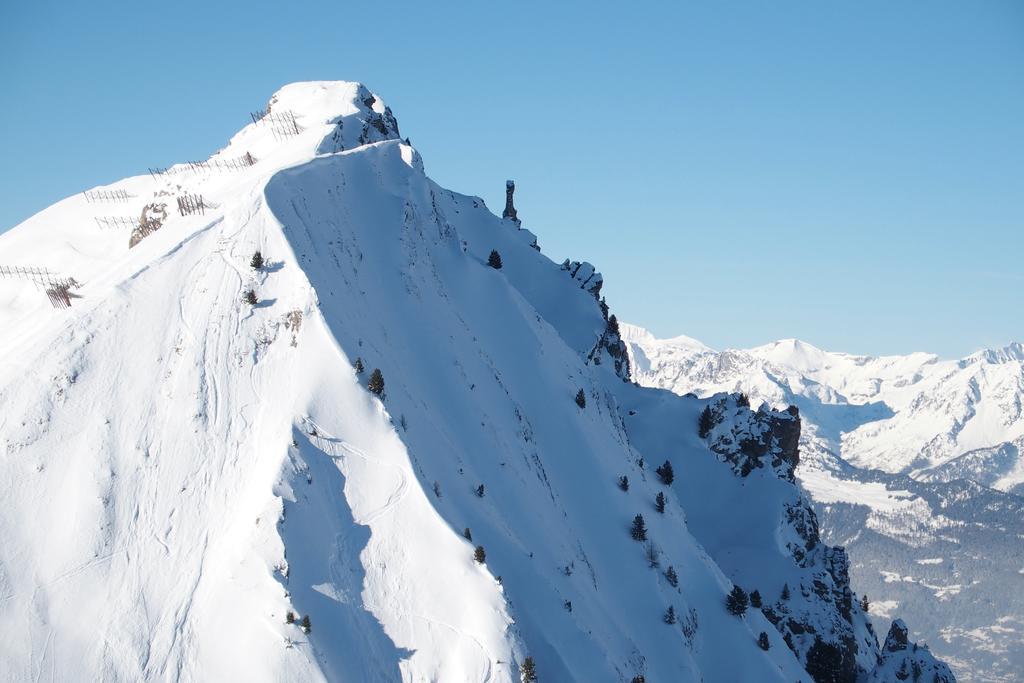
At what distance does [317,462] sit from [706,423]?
81.9 metres

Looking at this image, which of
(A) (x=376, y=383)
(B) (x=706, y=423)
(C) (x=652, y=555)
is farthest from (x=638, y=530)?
(B) (x=706, y=423)

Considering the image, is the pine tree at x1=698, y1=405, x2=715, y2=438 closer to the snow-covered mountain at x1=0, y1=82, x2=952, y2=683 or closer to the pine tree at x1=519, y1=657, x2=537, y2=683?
the snow-covered mountain at x1=0, y1=82, x2=952, y2=683

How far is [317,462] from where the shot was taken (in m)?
51.9

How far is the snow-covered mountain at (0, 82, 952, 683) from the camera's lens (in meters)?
46.0

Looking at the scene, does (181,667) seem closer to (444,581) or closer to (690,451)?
(444,581)

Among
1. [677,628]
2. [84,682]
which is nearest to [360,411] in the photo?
[84,682]

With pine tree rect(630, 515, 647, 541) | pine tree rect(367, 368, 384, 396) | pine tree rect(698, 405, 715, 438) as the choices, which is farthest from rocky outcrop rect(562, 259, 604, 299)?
pine tree rect(367, 368, 384, 396)

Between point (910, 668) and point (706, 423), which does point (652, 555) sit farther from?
point (706, 423)

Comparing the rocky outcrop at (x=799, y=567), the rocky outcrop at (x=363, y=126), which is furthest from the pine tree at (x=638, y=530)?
the rocky outcrop at (x=363, y=126)

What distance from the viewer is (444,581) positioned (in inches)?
1977

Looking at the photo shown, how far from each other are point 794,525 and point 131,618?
9346 centimetres

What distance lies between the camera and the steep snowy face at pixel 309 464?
1807 inches

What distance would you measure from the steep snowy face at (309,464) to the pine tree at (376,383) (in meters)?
0.14

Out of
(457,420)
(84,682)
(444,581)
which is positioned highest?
(457,420)
